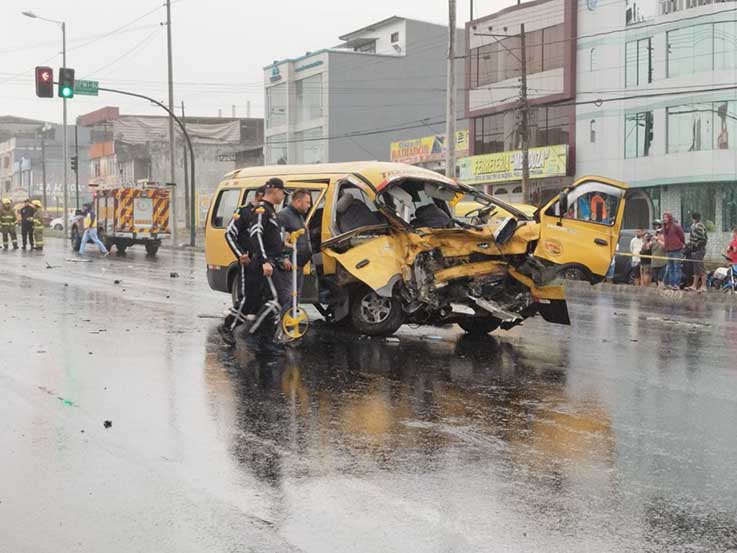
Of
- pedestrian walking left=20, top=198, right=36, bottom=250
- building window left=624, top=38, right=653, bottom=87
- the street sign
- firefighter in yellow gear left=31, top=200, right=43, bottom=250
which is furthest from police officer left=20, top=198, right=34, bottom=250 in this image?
building window left=624, top=38, right=653, bottom=87

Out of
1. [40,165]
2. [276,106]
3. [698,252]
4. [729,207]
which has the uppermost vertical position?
[276,106]

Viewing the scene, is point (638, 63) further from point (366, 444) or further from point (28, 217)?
point (366, 444)

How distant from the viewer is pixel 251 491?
5133mm

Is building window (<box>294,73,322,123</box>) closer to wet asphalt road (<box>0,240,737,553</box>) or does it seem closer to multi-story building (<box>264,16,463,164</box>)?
multi-story building (<box>264,16,463,164</box>)

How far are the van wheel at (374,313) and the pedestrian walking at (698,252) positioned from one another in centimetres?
1158

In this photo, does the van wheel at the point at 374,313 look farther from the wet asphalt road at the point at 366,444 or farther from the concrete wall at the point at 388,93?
the concrete wall at the point at 388,93

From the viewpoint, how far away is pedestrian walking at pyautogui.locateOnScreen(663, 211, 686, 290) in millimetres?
20531

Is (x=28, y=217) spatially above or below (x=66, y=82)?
below

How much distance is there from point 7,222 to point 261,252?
25274 millimetres

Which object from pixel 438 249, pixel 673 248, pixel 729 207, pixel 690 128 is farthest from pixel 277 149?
pixel 438 249

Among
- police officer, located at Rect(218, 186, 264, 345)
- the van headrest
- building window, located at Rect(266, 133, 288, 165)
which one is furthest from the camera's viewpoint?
building window, located at Rect(266, 133, 288, 165)

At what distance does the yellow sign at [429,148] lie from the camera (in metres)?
46.7

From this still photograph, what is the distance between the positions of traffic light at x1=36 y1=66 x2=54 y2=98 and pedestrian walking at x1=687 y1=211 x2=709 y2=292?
73.2 ft

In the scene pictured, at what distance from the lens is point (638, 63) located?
3669 cm
